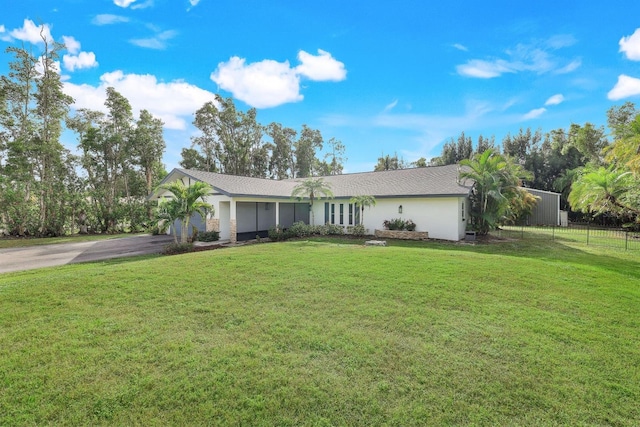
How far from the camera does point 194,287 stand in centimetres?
671

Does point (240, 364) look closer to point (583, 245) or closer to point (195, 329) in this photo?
point (195, 329)

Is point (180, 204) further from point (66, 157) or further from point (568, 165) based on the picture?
point (568, 165)

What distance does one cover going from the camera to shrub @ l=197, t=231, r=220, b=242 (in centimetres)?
1614

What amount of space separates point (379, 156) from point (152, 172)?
37.8 metres

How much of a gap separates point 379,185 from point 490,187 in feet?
21.5

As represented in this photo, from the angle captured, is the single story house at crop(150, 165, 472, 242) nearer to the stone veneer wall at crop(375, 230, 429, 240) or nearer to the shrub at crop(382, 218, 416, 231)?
the shrub at crop(382, 218, 416, 231)

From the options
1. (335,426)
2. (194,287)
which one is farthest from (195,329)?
(335,426)

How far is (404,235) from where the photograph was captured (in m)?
16.2

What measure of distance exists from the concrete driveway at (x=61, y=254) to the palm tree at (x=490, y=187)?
56.6 ft

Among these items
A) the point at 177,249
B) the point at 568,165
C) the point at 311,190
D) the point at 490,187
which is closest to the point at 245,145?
the point at 311,190

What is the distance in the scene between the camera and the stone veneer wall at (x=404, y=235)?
15945 mm

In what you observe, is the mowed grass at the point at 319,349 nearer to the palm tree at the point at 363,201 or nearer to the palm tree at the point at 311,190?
the palm tree at the point at 363,201

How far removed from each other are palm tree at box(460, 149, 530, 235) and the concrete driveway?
17.3 m

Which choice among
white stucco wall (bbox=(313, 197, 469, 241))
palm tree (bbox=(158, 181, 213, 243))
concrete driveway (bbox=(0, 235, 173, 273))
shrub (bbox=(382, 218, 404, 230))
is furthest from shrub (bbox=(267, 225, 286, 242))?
shrub (bbox=(382, 218, 404, 230))
